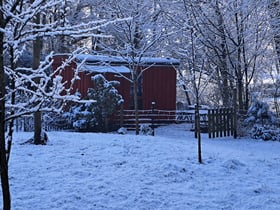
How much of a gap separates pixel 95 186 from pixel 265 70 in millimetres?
17096

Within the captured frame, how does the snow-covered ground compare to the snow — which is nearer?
the snow-covered ground

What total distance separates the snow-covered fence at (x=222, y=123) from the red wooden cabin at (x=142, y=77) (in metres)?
4.64

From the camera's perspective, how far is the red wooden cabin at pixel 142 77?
56.4ft

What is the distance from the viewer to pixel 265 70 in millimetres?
20922

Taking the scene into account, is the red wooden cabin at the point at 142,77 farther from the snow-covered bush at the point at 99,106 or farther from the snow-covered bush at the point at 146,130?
the snow-covered bush at the point at 146,130

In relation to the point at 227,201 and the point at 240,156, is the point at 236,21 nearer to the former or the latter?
the point at 240,156

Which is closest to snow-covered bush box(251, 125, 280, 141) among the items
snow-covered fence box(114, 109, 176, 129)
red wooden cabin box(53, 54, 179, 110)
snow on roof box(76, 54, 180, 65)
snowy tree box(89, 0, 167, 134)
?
snow-covered fence box(114, 109, 176, 129)

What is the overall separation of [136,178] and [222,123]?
25.4 feet

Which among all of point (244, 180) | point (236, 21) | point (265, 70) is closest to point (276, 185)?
point (244, 180)

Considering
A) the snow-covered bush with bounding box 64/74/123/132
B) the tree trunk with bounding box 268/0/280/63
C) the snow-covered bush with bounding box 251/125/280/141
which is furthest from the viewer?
the snow-covered bush with bounding box 64/74/123/132

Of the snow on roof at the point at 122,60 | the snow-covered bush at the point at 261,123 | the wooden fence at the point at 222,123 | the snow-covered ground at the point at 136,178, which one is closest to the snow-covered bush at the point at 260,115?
the snow-covered bush at the point at 261,123

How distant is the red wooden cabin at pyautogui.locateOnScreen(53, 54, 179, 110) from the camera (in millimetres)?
17188

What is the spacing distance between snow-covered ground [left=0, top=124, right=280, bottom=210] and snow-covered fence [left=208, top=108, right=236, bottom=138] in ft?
12.5

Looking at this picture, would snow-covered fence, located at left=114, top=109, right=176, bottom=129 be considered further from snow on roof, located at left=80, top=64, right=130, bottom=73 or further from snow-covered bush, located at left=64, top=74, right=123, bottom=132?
snow on roof, located at left=80, top=64, right=130, bottom=73
